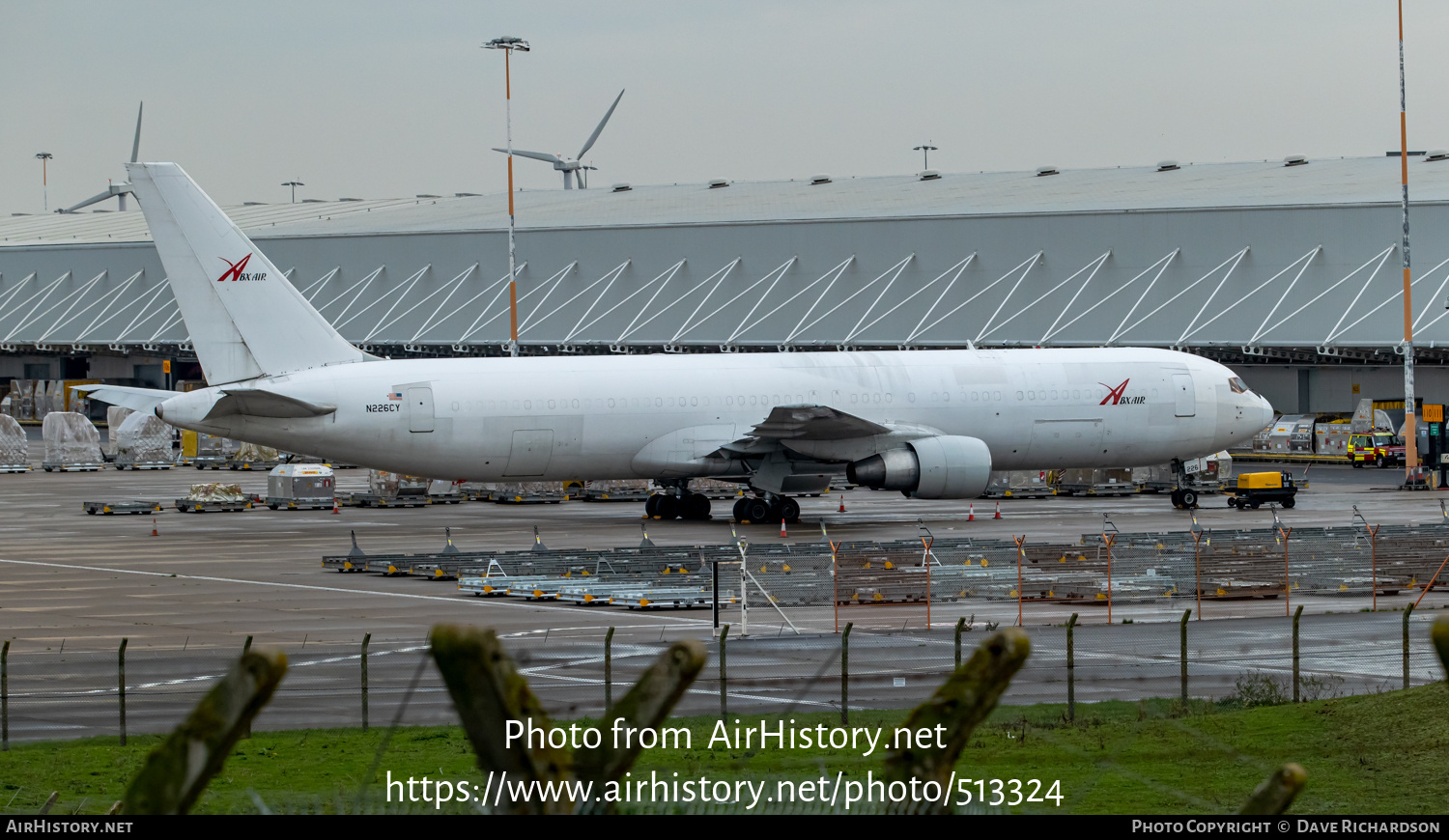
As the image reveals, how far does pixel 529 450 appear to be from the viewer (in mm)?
40812

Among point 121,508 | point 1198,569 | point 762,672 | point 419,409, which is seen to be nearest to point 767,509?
point 419,409

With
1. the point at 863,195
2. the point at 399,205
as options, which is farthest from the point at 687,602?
the point at 399,205

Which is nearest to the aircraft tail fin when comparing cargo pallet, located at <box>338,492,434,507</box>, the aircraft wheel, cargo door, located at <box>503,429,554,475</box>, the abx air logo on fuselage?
cargo door, located at <box>503,429,554,475</box>

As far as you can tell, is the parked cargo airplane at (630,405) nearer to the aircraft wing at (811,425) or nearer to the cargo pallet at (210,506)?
the aircraft wing at (811,425)

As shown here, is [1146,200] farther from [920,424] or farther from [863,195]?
[920,424]

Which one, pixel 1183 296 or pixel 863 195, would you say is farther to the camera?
pixel 863 195

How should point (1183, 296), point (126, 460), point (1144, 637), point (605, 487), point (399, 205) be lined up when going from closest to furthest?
point (1144, 637)
point (605, 487)
point (126, 460)
point (1183, 296)
point (399, 205)

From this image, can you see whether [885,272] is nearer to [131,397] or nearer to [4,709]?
[131,397]

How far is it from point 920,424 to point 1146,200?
42031mm

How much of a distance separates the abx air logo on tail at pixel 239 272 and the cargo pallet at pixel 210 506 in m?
11.8

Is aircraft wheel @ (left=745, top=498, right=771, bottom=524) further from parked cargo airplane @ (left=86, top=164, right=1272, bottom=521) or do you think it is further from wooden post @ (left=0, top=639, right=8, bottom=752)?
wooden post @ (left=0, top=639, right=8, bottom=752)

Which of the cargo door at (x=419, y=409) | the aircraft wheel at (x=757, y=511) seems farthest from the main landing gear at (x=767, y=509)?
the cargo door at (x=419, y=409)

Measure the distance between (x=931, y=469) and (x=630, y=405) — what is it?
7967 mm

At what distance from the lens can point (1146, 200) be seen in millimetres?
80375
